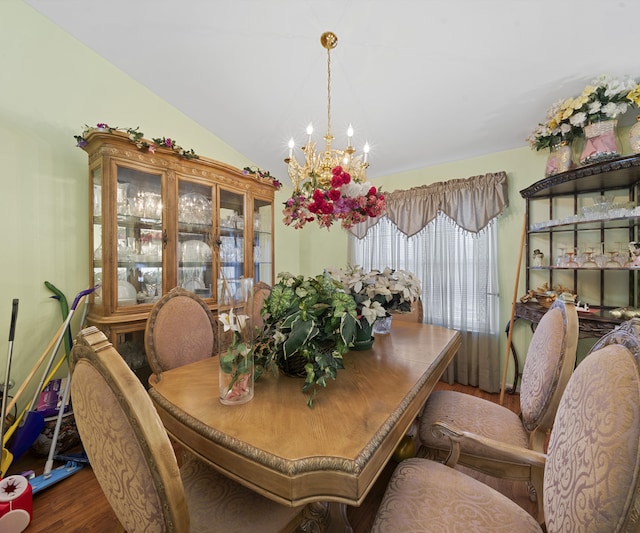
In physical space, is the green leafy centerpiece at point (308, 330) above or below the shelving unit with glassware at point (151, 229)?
below

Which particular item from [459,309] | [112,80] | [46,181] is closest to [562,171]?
[459,309]

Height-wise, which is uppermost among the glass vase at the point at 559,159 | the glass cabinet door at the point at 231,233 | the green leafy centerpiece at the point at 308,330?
the glass vase at the point at 559,159

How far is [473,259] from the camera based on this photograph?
8.98 feet

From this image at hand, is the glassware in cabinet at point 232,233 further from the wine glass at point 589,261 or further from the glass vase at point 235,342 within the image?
the wine glass at point 589,261

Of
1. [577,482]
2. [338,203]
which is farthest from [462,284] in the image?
[577,482]

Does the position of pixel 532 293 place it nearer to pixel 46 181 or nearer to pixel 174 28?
pixel 174 28

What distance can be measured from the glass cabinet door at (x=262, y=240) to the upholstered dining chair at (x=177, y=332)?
127cm

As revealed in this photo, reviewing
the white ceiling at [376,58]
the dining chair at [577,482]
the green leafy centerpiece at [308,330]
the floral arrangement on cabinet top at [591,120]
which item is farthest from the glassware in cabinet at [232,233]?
the floral arrangement on cabinet top at [591,120]

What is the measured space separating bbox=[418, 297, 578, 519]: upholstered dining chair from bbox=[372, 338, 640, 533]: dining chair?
6.3 inches

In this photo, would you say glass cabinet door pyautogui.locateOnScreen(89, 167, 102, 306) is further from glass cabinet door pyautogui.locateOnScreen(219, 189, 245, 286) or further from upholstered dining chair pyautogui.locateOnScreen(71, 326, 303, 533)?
upholstered dining chair pyautogui.locateOnScreen(71, 326, 303, 533)

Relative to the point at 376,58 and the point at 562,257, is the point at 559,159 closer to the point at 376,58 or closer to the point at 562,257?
the point at 562,257

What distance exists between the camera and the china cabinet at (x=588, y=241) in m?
1.84

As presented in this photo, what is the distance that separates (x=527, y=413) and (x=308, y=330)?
95 centimetres

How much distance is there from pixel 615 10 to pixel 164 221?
10.0 ft
